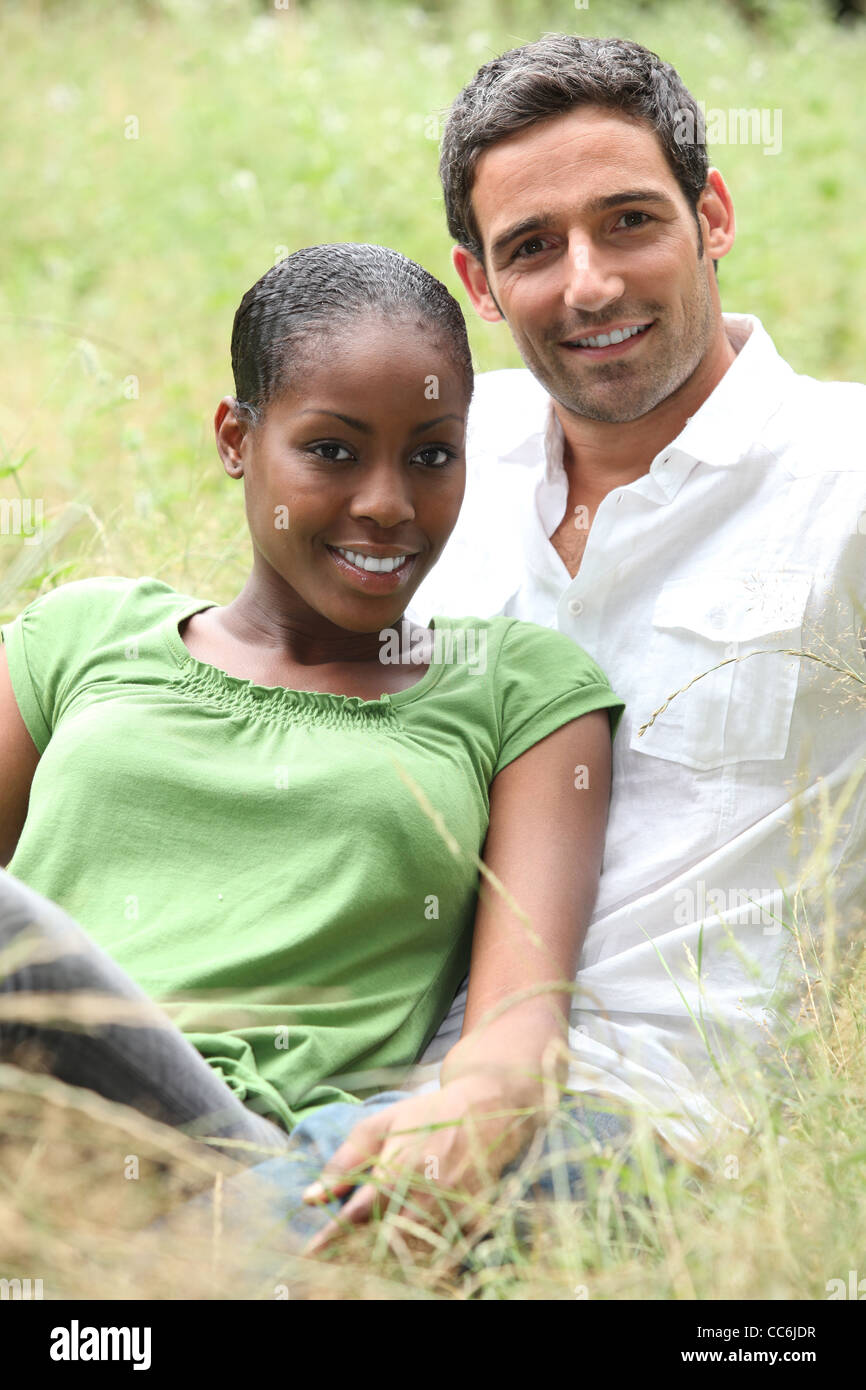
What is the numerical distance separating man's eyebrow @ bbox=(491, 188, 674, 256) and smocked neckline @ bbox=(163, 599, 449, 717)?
0.79 meters

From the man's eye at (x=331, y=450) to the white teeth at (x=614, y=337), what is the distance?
0.59 meters

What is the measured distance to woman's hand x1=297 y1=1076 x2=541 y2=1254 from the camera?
5.21ft

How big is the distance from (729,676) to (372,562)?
56 centimetres

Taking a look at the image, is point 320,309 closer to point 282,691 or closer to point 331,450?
point 331,450

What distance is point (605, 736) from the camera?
83.3 inches

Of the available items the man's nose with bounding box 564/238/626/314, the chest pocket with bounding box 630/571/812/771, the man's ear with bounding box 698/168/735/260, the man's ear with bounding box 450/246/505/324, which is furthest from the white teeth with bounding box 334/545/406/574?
the man's ear with bounding box 698/168/735/260

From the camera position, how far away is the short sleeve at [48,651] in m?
2.12

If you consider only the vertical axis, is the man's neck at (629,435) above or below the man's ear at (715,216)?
below

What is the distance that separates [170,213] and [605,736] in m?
4.53

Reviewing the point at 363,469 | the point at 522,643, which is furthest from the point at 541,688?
the point at 363,469

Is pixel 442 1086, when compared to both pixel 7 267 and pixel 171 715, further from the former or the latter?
pixel 7 267

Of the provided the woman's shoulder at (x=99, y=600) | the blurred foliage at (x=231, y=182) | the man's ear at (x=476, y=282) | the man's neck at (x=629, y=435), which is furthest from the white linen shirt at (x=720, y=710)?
the blurred foliage at (x=231, y=182)

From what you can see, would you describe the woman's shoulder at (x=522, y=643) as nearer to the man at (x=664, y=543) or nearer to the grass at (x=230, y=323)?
the man at (x=664, y=543)

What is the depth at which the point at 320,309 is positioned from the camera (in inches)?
81.0
